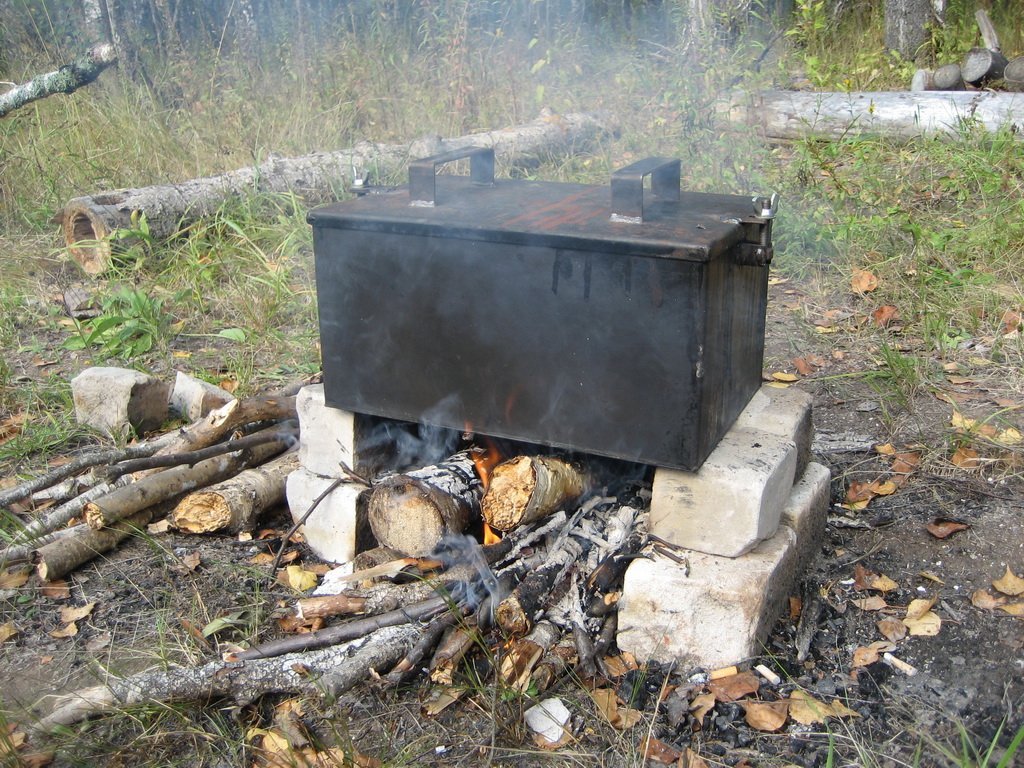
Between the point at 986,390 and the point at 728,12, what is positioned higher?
the point at 728,12

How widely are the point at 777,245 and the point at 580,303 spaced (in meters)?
3.24

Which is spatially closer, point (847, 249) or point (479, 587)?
point (479, 587)

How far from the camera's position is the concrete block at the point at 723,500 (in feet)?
7.12

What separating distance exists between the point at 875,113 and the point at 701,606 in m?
5.18

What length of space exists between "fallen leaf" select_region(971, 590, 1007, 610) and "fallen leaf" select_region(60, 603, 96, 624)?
7.69 ft

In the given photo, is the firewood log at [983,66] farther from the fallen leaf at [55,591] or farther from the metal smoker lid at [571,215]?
the fallen leaf at [55,591]

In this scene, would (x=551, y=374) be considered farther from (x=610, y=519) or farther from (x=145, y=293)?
(x=145, y=293)

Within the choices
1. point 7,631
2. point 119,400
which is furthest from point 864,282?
point 7,631

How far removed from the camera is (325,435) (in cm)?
263

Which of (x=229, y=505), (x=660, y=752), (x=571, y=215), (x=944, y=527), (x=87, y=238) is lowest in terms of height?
(x=660, y=752)

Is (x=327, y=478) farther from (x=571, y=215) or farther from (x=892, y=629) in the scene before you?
(x=892, y=629)

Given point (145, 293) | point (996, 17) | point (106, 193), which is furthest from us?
point (996, 17)

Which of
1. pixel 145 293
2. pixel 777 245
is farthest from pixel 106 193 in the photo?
pixel 777 245

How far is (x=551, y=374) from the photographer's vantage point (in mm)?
2217
